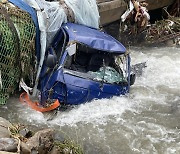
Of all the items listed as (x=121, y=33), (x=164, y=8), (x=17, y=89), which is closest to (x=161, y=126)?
(x=17, y=89)

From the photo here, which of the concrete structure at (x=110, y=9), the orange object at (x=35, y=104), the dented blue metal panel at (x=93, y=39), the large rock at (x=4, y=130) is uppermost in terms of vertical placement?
the dented blue metal panel at (x=93, y=39)

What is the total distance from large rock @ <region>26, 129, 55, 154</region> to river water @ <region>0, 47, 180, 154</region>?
4.02ft

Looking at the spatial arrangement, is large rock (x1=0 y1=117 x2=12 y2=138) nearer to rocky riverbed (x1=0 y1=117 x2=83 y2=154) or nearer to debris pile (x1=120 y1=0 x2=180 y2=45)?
rocky riverbed (x1=0 y1=117 x2=83 y2=154)

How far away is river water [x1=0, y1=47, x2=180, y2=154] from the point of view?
7699mm

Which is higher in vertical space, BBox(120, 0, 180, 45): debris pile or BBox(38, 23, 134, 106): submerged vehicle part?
BBox(38, 23, 134, 106): submerged vehicle part

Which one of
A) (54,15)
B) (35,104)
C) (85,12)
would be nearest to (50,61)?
(35,104)

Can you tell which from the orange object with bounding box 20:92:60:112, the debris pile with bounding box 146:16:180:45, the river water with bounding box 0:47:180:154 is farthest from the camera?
the debris pile with bounding box 146:16:180:45

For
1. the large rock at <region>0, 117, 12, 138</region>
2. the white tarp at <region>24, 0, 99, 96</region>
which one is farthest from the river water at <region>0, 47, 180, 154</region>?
the large rock at <region>0, 117, 12, 138</region>

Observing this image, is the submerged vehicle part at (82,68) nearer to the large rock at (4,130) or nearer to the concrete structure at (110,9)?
the large rock at (4,130)

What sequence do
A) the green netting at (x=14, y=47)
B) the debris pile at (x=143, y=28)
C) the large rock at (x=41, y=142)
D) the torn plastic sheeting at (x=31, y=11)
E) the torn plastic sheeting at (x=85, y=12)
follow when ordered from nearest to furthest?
1. the large rock at (x=41, y=142)
2. the green netting at (x=14, y=47)
3. the torn plastic sheeting at (x=31, y=11)
4. the torn plastic sheeting at (x=85, y=12)
5. the debris pile at (x=143, y=28)

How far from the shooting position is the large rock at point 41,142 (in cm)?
600

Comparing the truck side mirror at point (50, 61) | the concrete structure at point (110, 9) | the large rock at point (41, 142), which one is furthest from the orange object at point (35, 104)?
the concrete structure at point (110, 9)

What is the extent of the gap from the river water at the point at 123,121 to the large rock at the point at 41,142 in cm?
123

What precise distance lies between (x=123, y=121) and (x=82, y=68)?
1.58m
